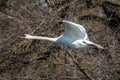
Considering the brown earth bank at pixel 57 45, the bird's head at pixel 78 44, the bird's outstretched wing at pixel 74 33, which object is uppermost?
the bird's outstretched wing at pixel 74 33

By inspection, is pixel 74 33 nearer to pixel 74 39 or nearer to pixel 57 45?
pixel 74 39

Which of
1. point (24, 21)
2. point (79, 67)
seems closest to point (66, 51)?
point (79, 67)

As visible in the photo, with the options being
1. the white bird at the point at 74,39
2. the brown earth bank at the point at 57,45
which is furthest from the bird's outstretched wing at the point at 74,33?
the brown earth bank at the point at 57,45

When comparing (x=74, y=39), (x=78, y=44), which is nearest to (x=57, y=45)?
(x=74, y=39)

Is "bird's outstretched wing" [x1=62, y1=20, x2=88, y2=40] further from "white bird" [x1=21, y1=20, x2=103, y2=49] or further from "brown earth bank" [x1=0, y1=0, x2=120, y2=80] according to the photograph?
"brown earth bank" [x1=0, y1=0, x2=120, y2=80]

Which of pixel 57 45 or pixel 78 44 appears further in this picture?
pixel 57 45

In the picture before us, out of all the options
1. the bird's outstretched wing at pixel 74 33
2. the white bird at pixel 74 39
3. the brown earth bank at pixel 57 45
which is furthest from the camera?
the brown earth bank at pixel 57 45

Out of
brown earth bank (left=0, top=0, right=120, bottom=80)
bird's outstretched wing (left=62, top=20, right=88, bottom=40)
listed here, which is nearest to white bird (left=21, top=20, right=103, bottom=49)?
bird's outstretched wing (left=62, top=20, right=88, bottom=40)

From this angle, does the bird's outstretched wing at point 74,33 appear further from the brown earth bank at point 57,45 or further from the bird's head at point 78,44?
the brown earth bank at point 57,45

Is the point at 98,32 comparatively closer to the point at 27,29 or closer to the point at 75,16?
the point at 75,16
